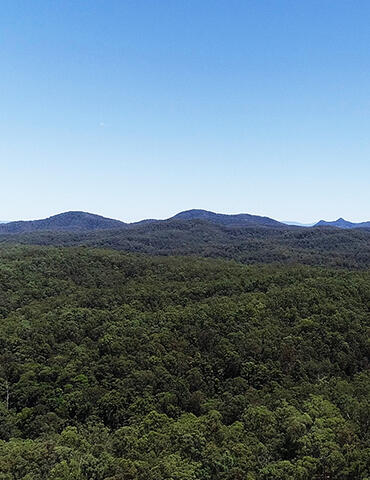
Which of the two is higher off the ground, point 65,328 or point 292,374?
point 65,328

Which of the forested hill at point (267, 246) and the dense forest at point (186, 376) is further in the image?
the forested hill at point (267, 246)

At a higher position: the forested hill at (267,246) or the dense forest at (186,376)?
the forested hill at (267,246)

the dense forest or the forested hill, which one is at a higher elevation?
the forested hill

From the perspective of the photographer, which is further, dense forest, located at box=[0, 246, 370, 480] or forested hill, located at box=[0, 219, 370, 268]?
forested hill, located at box=[0, 219, 370, 268]

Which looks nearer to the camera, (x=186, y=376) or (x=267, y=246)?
(x=186, y=376)

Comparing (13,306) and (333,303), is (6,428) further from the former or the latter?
(333,303)

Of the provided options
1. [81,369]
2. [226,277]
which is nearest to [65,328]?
[81,369]

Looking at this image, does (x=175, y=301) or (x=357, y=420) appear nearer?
(x=357, y=420)

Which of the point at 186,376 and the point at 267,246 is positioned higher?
the point at 267,246
